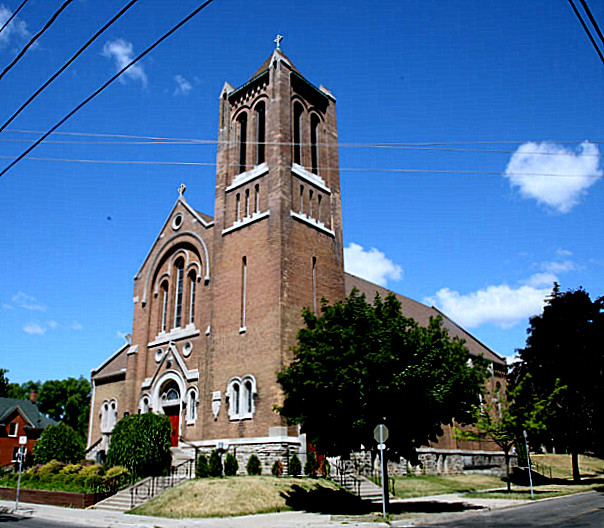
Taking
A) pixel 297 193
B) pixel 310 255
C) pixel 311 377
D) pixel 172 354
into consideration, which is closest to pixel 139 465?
pixel 172 354

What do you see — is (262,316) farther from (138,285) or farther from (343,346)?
(138,285)

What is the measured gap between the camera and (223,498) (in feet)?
60.1

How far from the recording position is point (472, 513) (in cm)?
1762

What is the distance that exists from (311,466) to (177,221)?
17.0m

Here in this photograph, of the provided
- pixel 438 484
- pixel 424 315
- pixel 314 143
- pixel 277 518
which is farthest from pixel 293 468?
pixel 424 315

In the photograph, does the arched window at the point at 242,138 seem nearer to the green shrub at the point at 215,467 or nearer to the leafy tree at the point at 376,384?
the leafy tree at the point at 376,384

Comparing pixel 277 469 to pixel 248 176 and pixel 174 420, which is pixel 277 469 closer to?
pixel 174 420

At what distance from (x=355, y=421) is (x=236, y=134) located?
20698mm

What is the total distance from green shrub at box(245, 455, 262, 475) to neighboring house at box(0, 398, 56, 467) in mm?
34992

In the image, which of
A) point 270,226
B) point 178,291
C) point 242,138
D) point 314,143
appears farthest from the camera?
point 314,143

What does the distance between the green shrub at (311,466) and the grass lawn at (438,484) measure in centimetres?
356

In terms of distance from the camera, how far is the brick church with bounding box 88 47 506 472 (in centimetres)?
2553

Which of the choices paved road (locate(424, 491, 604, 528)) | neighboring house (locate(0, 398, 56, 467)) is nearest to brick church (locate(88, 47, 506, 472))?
paved road (locate(424, 491, 604, 528))

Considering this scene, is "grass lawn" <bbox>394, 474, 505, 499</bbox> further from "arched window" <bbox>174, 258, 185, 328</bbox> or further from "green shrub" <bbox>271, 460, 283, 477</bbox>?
"arched window" <bbox>174, 258, 185, 328</bbox>
